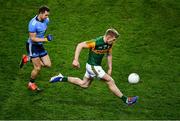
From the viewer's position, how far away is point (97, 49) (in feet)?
34.0

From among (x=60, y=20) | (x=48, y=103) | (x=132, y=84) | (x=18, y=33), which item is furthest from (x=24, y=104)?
(x=60, y=20)

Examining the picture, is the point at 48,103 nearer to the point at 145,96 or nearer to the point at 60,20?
the point at 145,96

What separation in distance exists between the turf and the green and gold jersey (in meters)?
1.24

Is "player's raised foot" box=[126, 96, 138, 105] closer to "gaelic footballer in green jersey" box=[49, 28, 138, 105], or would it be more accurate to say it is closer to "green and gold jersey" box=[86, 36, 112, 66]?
"gaelic footballer in green jersey" box=[49, 28, 138, 105]

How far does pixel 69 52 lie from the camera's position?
13984 millimetres

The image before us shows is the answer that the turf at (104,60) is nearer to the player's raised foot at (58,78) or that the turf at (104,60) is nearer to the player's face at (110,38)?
the player's raised foot at (58,78)

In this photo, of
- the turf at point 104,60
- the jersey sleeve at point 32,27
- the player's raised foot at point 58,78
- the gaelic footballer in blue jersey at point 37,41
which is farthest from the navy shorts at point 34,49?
the turf at point 104,60

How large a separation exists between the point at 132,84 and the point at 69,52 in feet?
9.39

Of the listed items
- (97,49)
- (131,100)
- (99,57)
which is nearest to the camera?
(97,49)

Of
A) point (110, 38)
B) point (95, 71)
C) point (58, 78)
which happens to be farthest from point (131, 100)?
point (58, 78)

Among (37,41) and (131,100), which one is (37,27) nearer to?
(37,41)

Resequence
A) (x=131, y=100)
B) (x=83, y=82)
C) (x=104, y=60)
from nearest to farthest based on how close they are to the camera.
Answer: (x=131, y=100)
(x=83, y=82)
(x=104, y=60)

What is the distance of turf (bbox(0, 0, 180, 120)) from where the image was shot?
10703 mm

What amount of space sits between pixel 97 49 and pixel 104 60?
323 cm
